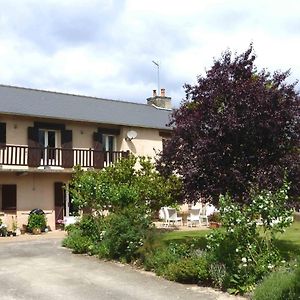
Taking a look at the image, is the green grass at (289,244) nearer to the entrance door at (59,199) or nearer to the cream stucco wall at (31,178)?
the cream stucco wall at (31,178)

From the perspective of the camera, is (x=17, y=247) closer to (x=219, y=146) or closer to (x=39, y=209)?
(x=39, y=209)

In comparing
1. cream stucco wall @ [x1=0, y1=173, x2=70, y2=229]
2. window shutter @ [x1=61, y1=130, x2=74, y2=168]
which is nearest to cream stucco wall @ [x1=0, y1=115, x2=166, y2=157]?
window shutter @ [x1=61, y1=130, x2=74, y2=168]

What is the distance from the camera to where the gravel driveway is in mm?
8828

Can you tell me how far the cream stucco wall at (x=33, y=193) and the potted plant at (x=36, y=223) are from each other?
88cm

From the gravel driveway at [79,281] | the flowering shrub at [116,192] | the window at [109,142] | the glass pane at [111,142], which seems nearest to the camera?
the gravel driveway at [79,281]

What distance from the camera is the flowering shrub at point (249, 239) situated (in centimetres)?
900

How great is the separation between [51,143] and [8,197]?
3.52 metres

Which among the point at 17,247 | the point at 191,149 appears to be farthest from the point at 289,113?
the point at 17,247

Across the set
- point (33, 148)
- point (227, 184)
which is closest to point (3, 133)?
point (33, 148)

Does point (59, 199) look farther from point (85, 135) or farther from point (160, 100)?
point (160, 100)

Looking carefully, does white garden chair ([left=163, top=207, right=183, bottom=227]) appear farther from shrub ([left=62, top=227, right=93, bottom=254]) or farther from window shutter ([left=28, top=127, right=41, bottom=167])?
shrub ([left=62, top=227, right=93, bottom=254])

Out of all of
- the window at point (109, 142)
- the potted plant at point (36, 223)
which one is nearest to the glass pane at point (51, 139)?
the window at point (109, 142)

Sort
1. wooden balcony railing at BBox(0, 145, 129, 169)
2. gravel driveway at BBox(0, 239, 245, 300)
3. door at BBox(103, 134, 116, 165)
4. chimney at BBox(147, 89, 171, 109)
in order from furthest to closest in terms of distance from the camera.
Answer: chimney at BBox(147, 89, 171, 109) → door at BBox(103, 134, 116, 165) → wooden balcony railing at BBox(0, 145, 129, 169) → gravel driveway at BBox(0, 239, 245, 300)

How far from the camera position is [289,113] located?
11641 millimetres
